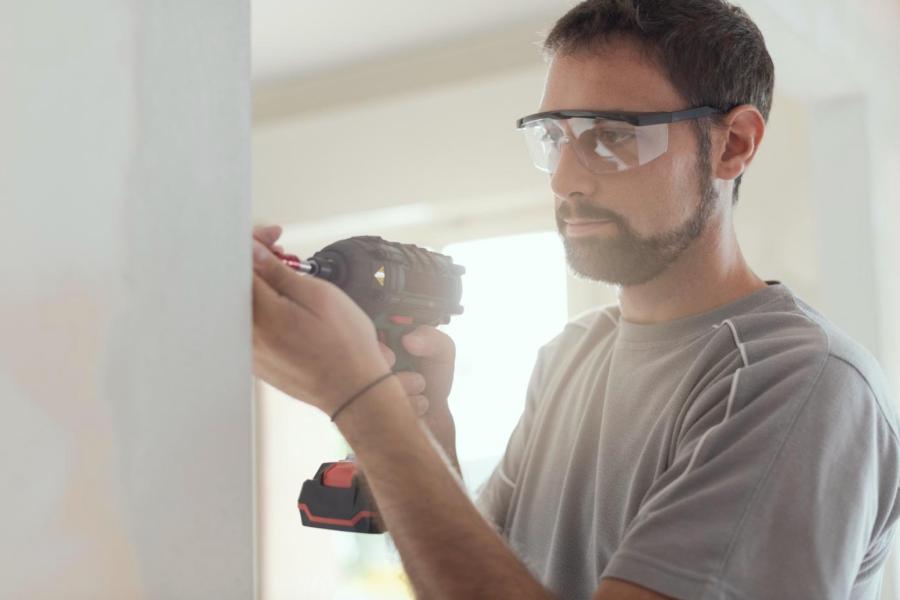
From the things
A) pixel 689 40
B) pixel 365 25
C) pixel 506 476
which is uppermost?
pixel 365 25

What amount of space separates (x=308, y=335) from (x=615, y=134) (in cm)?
57

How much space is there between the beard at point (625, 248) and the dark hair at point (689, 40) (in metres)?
0.08

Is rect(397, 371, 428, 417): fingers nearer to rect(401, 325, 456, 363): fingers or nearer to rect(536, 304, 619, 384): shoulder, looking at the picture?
rect(401, 325, 456, 363): fingers

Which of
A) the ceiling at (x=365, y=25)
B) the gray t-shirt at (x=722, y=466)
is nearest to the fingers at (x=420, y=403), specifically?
the gray t-shirt at (x=722, y=466)

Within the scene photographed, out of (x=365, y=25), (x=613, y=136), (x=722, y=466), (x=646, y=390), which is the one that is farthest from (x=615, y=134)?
(x=365, y=25)

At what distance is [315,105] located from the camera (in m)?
4.00

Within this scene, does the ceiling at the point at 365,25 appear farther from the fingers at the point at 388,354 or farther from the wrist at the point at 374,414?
the wrist at the point at 374,414

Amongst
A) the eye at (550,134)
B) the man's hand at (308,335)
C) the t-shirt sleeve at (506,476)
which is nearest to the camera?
the man's hand at (308,335)

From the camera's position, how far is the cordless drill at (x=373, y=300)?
111 cm

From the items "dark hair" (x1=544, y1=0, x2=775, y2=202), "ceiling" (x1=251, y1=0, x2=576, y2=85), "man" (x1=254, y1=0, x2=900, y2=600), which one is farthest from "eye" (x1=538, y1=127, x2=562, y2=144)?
"ceiling" (x1=251, y1=0, x2=576, y2=85)

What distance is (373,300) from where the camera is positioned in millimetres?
1140

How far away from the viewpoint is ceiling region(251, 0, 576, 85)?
3.22 metres

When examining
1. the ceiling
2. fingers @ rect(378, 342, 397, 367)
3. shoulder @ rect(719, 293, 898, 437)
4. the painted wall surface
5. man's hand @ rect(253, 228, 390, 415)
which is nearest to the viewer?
the painted wall surface

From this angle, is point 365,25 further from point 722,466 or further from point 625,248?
point 722,466
